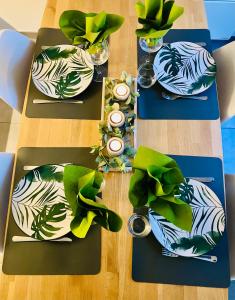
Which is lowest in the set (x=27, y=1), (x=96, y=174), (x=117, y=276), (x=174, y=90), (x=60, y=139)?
(x=117, y=276)

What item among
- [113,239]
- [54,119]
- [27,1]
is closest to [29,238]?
[113,239]

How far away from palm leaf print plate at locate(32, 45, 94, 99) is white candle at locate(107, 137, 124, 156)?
25 cm

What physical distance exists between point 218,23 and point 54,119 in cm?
139

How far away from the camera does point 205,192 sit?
0.90 m

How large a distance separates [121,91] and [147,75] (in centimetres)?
19

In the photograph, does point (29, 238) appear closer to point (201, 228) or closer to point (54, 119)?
point (54, 119)

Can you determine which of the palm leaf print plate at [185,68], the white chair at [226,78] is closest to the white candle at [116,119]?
the palm leaf print plate at [185,68]

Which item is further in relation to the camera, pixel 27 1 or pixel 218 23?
pixel 218 23

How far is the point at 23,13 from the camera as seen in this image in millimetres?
1782

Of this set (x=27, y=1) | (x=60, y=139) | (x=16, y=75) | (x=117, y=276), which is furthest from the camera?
(x=27, y=1)

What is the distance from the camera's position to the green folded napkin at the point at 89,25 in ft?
2.78

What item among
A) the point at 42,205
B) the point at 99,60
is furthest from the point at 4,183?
the point at 99,60

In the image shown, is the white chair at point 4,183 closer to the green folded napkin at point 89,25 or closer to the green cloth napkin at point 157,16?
the green folded napkin at point 89,25

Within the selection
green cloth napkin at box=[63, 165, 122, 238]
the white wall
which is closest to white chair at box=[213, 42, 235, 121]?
green cloth napkin at box=[63, 165, 122, 238]
